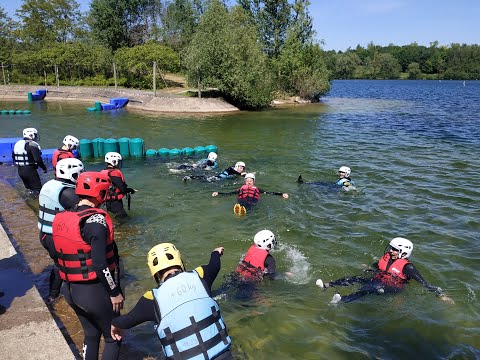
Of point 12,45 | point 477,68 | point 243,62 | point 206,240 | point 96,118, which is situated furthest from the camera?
point 477,68

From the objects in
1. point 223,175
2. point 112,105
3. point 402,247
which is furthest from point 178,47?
point 402,247

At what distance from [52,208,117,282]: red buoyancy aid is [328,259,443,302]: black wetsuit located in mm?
5777

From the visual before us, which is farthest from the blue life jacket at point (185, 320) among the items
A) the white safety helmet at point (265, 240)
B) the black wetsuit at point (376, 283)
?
the black wetsuit at point (376, 283)

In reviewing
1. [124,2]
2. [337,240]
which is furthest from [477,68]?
[337,240]

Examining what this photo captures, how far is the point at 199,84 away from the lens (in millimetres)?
46719

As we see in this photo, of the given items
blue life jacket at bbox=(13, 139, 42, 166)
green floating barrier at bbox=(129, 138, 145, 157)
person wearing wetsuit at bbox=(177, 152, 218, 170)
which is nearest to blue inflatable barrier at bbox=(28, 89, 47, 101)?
green floating barrier at bbox=(129, 138, 145, 157)

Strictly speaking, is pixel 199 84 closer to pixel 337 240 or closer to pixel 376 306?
pixel 337 240

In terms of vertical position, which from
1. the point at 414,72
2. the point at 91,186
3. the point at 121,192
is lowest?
the point at 121,192

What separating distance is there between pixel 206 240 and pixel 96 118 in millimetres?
29907

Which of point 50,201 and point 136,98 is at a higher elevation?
point 50,201

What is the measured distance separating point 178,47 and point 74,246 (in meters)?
80.5

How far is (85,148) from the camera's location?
21.2m

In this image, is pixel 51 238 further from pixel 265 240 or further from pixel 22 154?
pixel 22 154

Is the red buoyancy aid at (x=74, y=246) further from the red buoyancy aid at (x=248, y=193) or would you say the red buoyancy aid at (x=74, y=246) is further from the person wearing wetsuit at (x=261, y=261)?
the red buoyancy aid at (x=248, y=193)
